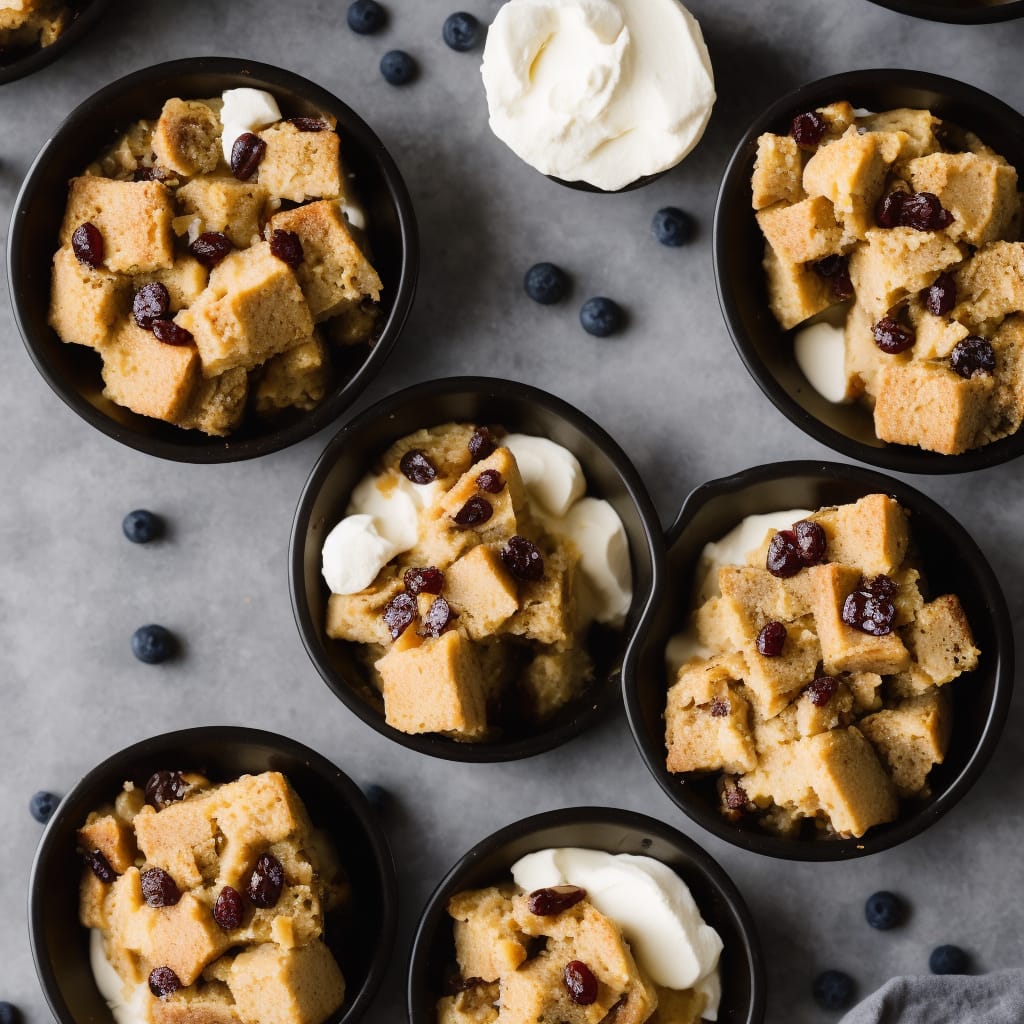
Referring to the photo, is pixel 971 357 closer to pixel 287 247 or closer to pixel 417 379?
pixel 417 379

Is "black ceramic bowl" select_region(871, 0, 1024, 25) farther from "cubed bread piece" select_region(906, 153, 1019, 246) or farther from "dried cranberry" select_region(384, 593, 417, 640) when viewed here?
"dried cranberry" select_region(384, 593, 417, 640)

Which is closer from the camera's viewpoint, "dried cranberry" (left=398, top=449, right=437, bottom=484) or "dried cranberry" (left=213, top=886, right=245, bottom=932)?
"dried cranberry" (left=213, top=886, right=245, bottom=932)

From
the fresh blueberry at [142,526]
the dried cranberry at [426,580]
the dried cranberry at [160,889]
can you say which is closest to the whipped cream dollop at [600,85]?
the dried cranberry at [426,580]

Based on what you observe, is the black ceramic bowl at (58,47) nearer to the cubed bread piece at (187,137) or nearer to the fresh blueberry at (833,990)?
the cubed bread piece at (187,137)

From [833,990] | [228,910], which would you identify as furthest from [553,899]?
[833,990]

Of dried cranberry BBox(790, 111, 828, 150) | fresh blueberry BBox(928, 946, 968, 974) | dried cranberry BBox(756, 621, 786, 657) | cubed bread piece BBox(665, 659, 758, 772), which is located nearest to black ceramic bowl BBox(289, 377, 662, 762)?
cubed bread piece BBox(665, 659, 758, 772)

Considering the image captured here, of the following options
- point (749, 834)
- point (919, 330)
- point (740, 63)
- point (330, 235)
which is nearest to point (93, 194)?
point (330, 235)

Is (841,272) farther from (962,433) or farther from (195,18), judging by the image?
(195,18)
